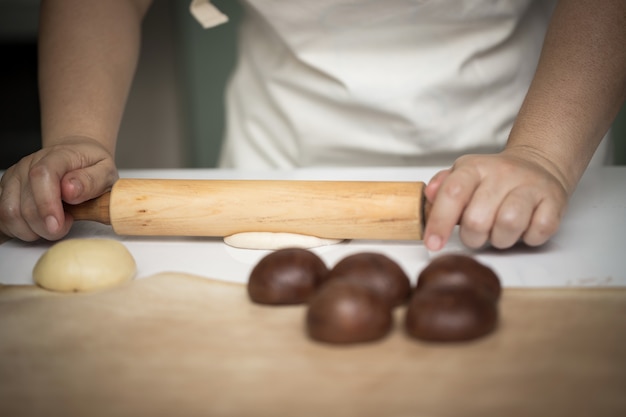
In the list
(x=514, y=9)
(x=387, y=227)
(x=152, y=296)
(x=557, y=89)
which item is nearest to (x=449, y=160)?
(x=514, y=9)

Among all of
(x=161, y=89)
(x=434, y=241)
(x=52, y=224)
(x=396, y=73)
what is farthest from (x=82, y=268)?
(x=161, y=89)

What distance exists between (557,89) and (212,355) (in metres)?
0.78

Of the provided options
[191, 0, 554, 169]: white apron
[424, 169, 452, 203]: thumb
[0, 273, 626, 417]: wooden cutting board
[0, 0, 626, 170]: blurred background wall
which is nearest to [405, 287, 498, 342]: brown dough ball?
[0, 273, 626, 417]: wooden cutting board

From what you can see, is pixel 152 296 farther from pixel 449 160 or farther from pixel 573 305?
pixel 449 160

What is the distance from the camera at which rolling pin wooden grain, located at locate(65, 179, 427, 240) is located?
1153mm

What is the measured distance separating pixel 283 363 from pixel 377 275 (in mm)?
191

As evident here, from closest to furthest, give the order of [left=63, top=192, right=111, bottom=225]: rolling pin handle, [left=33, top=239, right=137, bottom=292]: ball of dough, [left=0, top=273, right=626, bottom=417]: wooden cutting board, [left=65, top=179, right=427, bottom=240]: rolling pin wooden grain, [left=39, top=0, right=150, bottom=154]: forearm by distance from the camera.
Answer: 1. [left=0, top=273, right=626, bottom=417]: wooden cutting board
2. [left=33, top=239, right=137, bottom=292]: ball of dough
3. [left=65, top=179, right=427, bottom=240]: rolling pin wooden grain
4. [left=63, top=192, right=111, bottom=225]: rolling pin handle
5. [left=39, top=0, right=150, bottom=154]: forearm

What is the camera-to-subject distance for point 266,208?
1181mm

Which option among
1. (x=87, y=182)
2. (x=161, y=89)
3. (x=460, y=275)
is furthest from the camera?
(x=161, y=89)

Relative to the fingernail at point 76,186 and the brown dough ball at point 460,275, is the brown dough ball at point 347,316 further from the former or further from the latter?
the fingernail at point 76,186

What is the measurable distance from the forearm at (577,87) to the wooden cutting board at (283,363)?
0.34 m

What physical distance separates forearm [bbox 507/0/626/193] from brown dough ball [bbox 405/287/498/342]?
458 millimetres

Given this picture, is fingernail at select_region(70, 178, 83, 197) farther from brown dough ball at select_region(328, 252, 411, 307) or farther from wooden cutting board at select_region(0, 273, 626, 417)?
brown dough ball at select_region(328, 252, 411, 307)

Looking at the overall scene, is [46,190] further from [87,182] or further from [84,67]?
[84,67]
